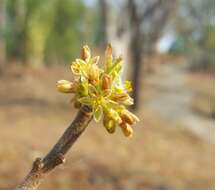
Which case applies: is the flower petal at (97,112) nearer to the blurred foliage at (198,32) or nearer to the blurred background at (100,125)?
the blurred background at (100,125)

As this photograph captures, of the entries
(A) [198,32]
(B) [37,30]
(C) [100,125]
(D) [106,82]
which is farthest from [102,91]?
(A) [198,32]

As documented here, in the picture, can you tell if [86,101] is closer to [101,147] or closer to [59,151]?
[59,151]

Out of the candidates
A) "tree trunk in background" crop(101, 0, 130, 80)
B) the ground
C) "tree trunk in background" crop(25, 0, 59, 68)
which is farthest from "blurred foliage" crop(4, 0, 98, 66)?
the ground

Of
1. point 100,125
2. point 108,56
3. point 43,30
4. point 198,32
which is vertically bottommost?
point 198,32

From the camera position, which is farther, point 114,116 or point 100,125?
point 100,125

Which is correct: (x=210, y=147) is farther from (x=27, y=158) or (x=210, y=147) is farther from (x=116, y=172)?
(x=27, y=158)

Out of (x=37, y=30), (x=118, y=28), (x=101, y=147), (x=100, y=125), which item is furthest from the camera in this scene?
(x=37, y=30)

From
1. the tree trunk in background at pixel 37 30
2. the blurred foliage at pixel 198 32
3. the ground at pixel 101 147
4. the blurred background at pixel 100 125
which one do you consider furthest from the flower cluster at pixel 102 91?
the blurred foliage at pixel 198 32

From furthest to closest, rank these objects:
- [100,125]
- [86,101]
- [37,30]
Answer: [37,30], [100,125], [86,101]
